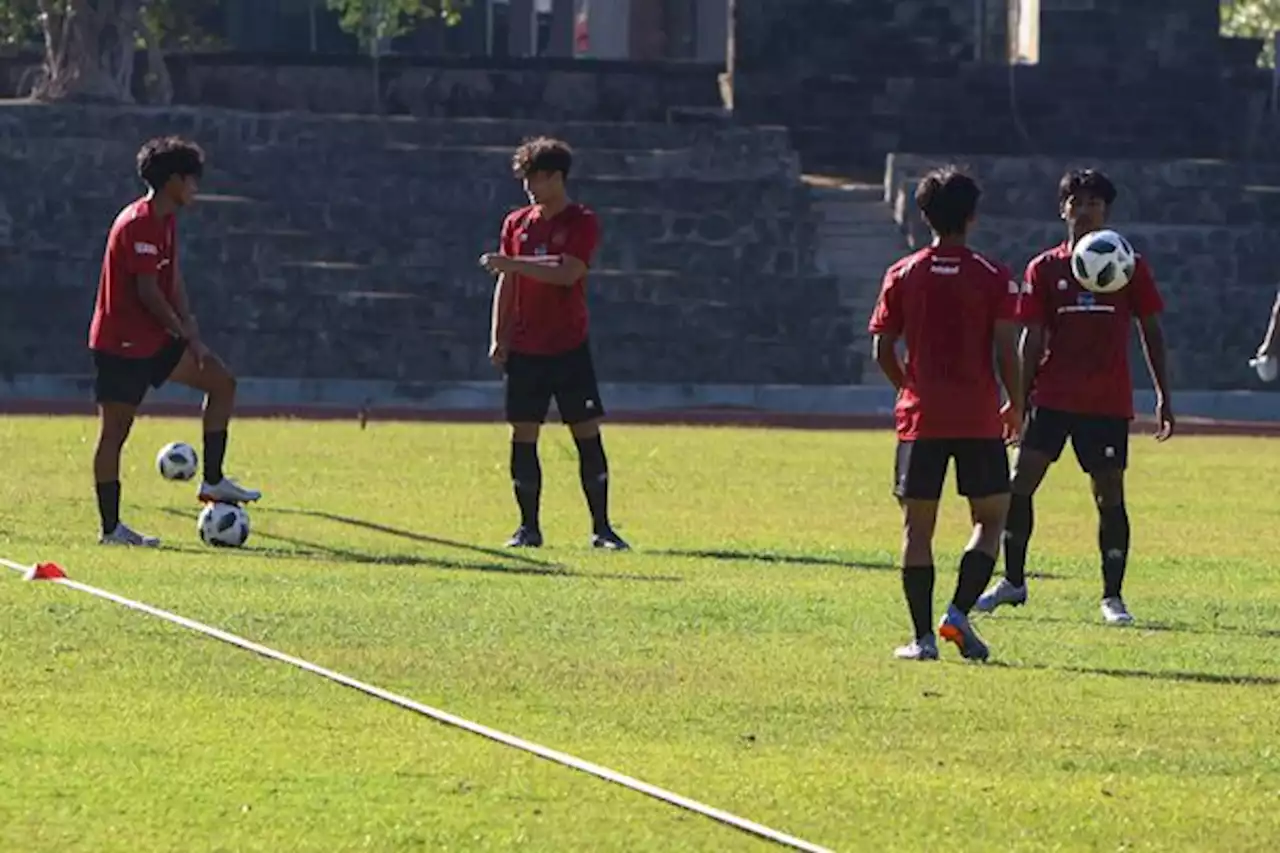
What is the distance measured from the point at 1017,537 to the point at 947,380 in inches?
101

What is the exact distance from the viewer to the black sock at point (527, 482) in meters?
18.1

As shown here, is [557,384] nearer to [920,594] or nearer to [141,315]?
[141,315]

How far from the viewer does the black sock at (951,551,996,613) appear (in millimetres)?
12836

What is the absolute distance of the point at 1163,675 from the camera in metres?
12.4

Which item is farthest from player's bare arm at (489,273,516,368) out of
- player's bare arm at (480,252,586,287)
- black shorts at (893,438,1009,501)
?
black shorts at (893,438,1009,501)

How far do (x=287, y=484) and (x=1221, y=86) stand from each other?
1200 inches

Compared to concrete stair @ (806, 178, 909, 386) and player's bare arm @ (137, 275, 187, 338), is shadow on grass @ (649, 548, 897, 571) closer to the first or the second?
player's bare arm @ (137, 275, 187, 338)

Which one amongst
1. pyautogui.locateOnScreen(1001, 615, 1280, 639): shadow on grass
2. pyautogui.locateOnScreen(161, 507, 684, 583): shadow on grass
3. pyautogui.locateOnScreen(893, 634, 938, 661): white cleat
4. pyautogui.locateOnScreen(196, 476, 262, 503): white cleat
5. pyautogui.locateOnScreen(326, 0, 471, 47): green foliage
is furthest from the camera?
pyautogui.locateOnScreen(326, 0, 471, 47): green foliage

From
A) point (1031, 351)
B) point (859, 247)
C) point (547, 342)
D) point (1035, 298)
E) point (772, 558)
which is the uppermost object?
point (1035, 298)

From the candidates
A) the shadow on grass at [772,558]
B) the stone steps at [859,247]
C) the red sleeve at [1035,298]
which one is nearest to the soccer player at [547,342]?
the shadow on grass at [772,558]

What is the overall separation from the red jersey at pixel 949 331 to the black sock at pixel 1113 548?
7.24 ft

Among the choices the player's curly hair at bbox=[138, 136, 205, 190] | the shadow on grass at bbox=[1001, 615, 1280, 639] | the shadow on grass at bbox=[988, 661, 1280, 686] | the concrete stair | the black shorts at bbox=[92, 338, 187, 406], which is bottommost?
the concrete stair

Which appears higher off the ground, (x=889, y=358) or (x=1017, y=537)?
(x=889, y=358)

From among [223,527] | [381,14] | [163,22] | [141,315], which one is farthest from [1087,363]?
[163,22]
